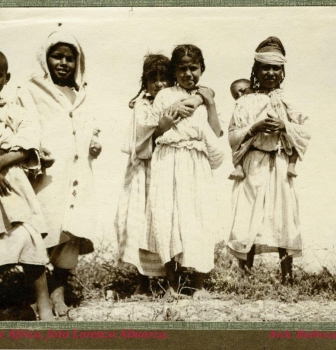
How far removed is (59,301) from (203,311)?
3.78ft

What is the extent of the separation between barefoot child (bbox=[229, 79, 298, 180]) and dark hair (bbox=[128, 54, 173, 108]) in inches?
21.3

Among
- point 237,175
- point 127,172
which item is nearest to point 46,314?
point 127,172

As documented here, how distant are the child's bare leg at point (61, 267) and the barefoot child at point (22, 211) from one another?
70 millimetres

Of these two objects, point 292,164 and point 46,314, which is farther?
point 292,164

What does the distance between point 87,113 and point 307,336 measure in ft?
8.26

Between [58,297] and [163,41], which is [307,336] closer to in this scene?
[58,297]

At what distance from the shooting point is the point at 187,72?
467 cm

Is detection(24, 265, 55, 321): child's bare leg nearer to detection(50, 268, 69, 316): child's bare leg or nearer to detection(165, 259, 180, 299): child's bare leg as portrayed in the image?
detection(50, 268, 69, 316): child's bare leg

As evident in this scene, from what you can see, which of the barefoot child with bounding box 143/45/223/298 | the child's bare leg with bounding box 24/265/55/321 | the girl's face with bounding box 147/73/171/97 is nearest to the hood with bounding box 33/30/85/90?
the girl's face with bounding box 147/73/171/97

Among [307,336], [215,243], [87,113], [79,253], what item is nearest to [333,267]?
[307,336]

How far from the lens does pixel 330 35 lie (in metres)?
4.74
